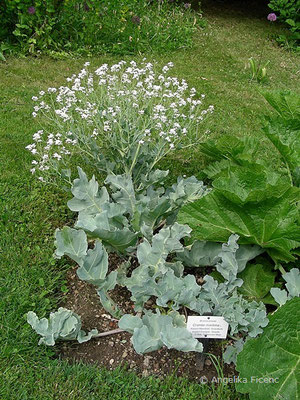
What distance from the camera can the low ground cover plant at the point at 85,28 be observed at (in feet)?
20.0

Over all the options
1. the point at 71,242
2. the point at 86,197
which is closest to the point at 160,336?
the point at 71,242

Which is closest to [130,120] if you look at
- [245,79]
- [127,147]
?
[127,147]

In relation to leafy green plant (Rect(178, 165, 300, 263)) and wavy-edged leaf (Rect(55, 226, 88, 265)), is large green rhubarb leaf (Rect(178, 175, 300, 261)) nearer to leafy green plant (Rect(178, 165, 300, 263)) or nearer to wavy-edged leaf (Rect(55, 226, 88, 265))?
leafy green plant (Rect(178, 165, 300, 263))

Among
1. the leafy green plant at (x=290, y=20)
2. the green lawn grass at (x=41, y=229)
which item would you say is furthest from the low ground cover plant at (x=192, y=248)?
the leafy green plant at (x=290, y=20)

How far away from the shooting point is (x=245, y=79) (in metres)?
6.61

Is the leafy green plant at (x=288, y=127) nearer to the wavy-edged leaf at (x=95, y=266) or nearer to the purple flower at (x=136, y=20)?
the wavy-edged leaf at (x=95, y=266)

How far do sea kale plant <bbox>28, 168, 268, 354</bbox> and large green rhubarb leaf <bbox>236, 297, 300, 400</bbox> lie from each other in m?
0.09

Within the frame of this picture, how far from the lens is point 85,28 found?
6.55 meters

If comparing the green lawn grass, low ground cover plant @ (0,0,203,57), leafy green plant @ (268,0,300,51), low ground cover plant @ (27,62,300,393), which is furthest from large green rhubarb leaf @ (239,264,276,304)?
leafy green plant @ (268,0,300,51)

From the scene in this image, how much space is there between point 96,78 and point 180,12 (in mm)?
3028

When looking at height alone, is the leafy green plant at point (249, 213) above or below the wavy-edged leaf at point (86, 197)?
above

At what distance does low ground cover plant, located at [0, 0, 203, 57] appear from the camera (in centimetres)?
609

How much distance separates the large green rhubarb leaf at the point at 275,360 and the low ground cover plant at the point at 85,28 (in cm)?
495

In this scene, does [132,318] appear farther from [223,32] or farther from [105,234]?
[223,32]
